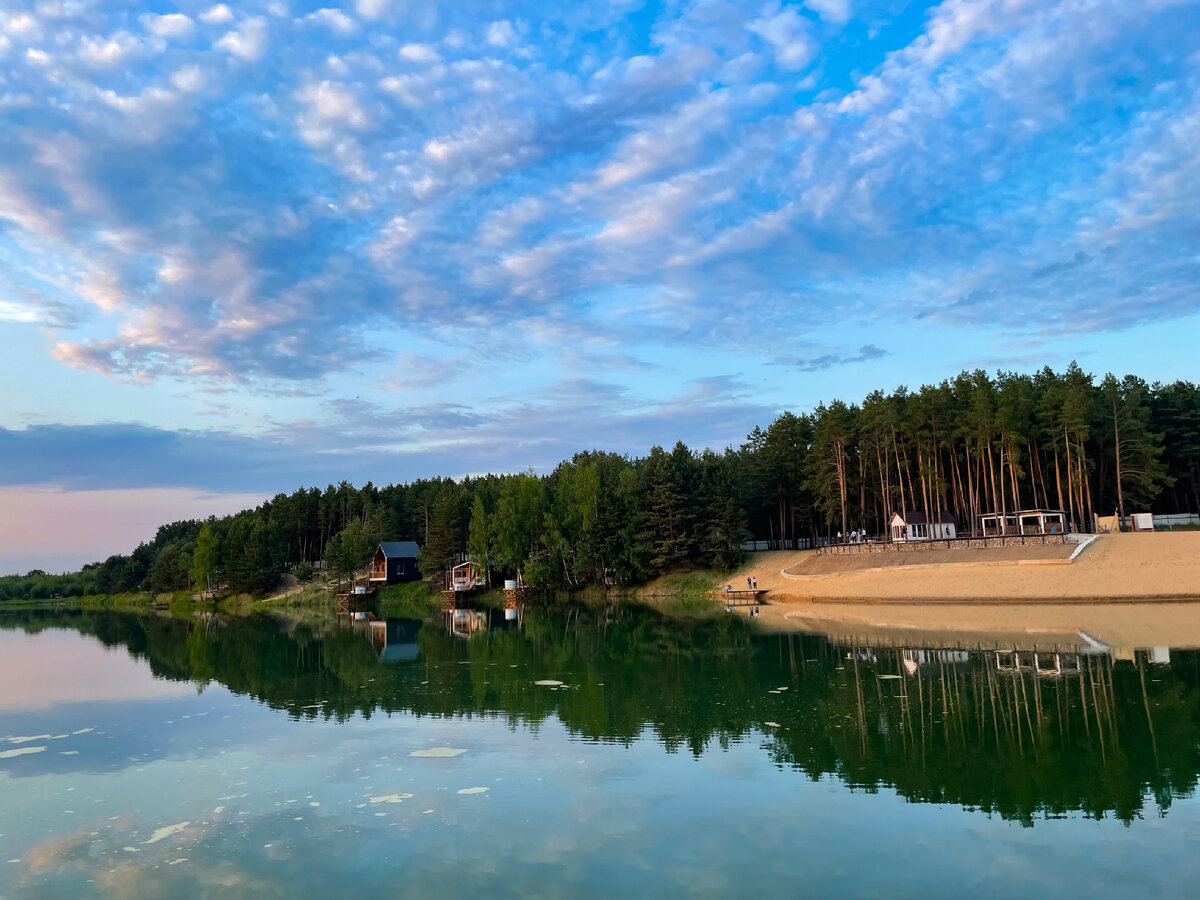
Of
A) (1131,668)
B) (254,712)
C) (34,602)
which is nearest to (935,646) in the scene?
(1131,668)

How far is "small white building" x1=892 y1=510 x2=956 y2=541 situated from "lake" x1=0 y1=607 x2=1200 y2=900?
116ft

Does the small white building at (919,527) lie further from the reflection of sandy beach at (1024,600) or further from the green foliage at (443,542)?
the green foliage at (443,542)

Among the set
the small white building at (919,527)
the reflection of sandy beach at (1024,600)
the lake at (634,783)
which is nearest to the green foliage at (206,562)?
the reflection of sandy beach at (1024,600)

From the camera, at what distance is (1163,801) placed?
11.0 meters

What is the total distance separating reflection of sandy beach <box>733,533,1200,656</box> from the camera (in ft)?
98.3

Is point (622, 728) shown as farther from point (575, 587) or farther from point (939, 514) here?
point (575, 587)

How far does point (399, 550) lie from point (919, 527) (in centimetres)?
5864

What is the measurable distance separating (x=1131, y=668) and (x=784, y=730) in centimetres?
1191

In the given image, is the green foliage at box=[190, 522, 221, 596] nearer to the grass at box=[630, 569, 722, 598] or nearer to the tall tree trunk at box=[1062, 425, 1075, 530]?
the grass at box=[630, 569, 722, 598]

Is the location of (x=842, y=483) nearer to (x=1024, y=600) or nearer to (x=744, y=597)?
(x=744, y=597)

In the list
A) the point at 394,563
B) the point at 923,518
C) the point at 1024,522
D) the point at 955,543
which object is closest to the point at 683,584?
the point at 923,518

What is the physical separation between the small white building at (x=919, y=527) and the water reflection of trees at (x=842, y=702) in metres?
29.4

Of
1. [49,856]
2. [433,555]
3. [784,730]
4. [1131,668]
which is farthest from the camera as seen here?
[433,555]

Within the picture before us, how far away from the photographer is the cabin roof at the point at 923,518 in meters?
60.3
